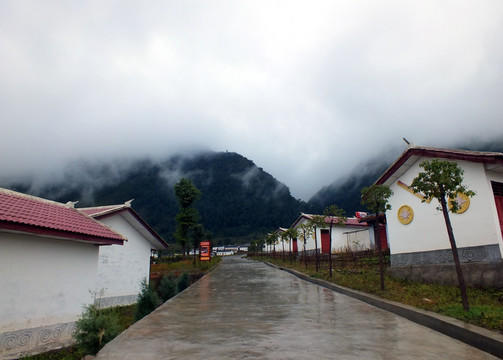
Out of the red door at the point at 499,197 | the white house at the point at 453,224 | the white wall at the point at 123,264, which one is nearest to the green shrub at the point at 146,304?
the white wall at the point at 123,264

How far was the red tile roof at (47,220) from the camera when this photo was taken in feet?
23.1

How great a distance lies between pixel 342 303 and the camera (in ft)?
29.5

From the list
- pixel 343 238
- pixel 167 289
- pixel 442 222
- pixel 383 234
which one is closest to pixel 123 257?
pixel 167 289

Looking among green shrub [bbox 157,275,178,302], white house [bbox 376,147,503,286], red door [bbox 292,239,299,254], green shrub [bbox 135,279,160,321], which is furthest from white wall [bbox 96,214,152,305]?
red door [bbox 292,239,299,254]

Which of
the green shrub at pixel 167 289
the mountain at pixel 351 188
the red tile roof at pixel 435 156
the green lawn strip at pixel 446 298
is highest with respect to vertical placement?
the mountain at pixel 351 188

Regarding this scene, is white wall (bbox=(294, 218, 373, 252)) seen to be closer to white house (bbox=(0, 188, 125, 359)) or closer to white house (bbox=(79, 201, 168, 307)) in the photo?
white house (bbox=(79, 201, 168, 307))

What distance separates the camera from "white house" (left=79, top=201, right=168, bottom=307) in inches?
554

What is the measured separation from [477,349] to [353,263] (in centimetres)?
1414

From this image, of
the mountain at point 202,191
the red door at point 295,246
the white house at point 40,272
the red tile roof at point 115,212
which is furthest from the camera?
the mountain at point 202,191

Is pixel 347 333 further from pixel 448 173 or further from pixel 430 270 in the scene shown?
pixel 430 270

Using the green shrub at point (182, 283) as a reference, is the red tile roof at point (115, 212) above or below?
above

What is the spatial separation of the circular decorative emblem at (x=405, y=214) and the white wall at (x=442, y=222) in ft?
0.45

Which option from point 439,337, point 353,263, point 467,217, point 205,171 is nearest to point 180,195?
point 353,263

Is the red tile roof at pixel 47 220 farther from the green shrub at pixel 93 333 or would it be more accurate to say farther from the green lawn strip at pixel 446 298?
the green lawn strip at pixel 446 298
